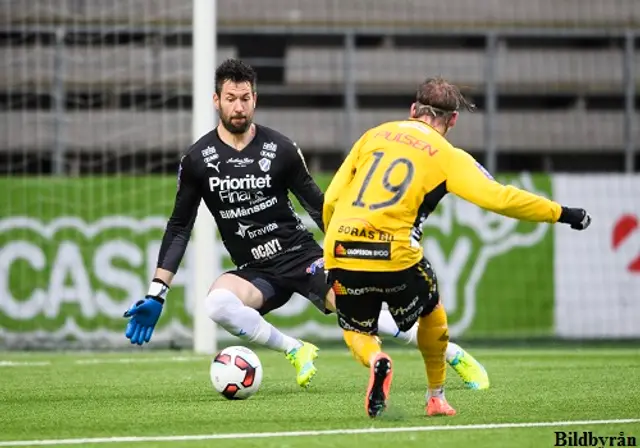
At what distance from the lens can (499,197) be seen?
20.3ft

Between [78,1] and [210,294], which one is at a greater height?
[78,1]

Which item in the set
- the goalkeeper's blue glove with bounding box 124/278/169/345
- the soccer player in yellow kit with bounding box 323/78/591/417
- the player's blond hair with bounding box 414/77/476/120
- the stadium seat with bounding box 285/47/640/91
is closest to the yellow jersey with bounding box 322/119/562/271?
the soccer player in yellow kit with bounding box 323/78/591/417

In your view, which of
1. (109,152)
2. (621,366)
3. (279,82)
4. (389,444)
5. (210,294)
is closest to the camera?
(389,444)

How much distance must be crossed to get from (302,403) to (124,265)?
6.91m

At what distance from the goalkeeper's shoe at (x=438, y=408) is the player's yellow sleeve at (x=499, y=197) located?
0.98 metres

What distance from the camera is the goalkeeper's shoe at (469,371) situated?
820cm

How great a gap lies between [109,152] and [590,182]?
508 centimetres

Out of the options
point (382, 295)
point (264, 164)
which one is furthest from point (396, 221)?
point (264, 164)

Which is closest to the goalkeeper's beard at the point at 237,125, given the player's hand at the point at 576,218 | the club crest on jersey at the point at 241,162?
the club crest on jersey at the point at 241,162

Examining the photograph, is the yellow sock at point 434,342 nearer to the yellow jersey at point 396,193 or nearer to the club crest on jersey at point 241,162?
the yellow jersey at point 396,193

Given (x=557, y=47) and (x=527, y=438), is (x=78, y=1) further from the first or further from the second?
(x=527, y=438)

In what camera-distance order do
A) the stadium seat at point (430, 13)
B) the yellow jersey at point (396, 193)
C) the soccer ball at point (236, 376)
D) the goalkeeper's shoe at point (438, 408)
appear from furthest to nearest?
the stadium seat at point (430, 13) < the soccer ball at point (236, 376) < the goalkeeper's shoe at point (438, 408) < the yellow jersey at point (396, 193)

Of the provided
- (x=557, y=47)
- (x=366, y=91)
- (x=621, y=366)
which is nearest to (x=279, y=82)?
(x=366, y=91)

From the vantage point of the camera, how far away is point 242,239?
857 cm
